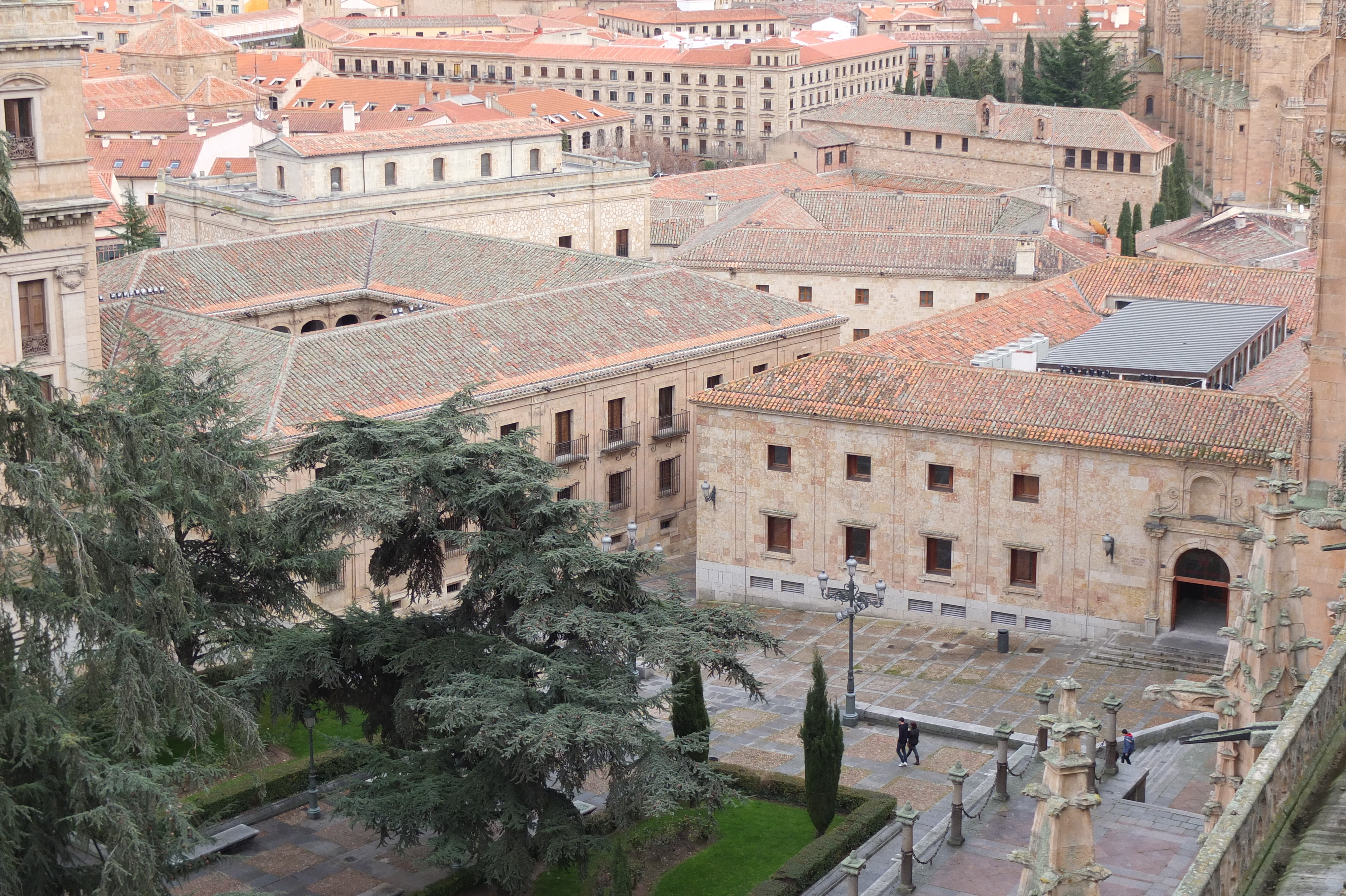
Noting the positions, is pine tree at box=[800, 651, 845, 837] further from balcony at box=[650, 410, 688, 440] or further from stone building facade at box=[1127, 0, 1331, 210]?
stone building facade at box=[1127, 0, 1331, 210]

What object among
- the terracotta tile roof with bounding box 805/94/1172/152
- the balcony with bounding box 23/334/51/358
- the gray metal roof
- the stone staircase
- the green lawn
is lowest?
the green lawn

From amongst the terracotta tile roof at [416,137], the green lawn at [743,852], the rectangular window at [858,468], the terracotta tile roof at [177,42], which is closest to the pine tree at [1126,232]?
the terracotta tile roof at [416,137]

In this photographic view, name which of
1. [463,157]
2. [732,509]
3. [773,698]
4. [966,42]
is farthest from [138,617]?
[966,42]

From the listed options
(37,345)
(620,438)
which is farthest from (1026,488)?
(37,345)

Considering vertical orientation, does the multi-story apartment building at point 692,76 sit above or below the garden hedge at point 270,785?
above

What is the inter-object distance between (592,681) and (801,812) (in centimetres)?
662

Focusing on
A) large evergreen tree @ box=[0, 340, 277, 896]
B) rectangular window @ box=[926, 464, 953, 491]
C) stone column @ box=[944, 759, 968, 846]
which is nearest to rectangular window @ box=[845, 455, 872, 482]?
rectangular window @ box=[926, 464, 953, 491]

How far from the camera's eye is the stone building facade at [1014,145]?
3479 inches

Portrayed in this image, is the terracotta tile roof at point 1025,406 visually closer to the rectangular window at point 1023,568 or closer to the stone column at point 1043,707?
the rectangular window at point 1023,568

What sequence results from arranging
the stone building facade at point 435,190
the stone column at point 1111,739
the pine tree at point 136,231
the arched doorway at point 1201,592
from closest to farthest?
the stone column at point 1111,739, the arched doorway at point 1201,592, the stone building facade at point 435,190, the pine tree at point 136,231

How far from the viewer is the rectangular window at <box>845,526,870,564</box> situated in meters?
40.2

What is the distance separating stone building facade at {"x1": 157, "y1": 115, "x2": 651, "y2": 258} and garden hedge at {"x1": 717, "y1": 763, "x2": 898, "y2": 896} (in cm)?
3265

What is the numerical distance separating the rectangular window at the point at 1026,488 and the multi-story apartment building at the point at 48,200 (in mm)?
19305

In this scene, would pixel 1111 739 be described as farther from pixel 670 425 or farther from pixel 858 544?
pixel 670 425
